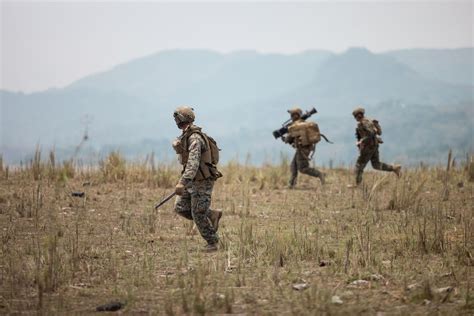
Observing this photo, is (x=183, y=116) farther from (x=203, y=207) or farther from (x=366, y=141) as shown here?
(x=366, y=141)

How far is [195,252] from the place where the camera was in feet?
26.2

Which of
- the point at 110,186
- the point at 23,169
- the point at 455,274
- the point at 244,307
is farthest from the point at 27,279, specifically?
the point at 23,169

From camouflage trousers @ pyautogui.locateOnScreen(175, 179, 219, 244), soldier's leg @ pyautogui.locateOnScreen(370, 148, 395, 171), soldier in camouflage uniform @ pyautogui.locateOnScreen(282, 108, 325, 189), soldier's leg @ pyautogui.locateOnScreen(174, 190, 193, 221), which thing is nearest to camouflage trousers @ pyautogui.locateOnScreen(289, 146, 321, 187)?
soldier in camouflage uniform @ pyautogui.locateOnScreen(282, 108, 325, 189)

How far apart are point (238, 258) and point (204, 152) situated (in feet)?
4.60

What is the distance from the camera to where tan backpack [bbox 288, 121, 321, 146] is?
579 inches

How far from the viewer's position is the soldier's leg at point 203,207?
316 inches

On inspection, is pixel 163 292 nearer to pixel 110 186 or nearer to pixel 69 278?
pixel 69 278

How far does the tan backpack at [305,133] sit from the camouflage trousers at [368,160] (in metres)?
1.00

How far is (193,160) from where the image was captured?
7.83 meters

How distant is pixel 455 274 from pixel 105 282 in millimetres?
3269

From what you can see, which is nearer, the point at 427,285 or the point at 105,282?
the point at 427,285

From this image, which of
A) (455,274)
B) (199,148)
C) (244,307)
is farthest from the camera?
(199,148)

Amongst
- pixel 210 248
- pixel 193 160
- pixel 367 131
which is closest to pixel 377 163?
pixel 367 131

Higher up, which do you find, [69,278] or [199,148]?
[199,148]
